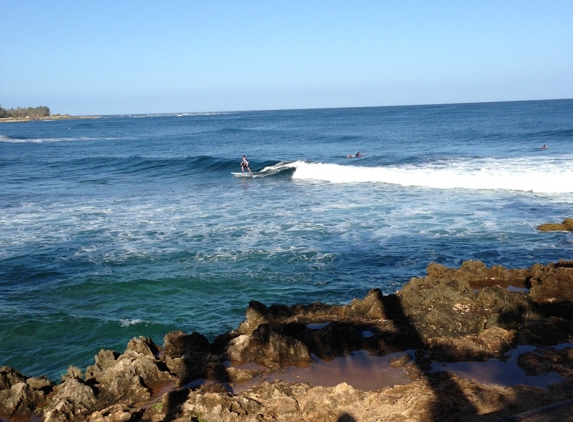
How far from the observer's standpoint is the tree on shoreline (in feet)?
514

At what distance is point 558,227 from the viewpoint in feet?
54.2

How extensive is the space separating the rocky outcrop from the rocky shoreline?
6.02 metres

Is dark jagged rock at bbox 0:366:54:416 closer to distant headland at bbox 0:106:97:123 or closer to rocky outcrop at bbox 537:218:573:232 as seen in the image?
rocky outcrop at bbox 537:218:573:232

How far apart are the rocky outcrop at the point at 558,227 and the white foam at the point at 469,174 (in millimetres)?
7411

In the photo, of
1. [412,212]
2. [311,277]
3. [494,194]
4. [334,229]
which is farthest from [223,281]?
[494,194]

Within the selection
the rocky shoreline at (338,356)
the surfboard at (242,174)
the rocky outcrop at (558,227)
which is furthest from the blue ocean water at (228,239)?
the rocky shoreline at (338,356)

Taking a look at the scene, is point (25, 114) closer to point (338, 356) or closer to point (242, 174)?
point (242, 174)

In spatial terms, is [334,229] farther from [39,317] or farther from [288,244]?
[39,317]

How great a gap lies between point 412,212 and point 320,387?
13.6 m

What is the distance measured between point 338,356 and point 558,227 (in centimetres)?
1108

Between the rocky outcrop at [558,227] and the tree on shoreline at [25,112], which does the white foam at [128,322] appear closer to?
the rocky outcrop at [558,227]

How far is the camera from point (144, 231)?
1820 cm

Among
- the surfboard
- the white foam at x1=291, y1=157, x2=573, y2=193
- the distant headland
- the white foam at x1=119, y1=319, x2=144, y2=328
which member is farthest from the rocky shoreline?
the distant headland

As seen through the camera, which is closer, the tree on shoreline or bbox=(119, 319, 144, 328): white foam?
bbox=(119, 319, 144, 328): white foam
